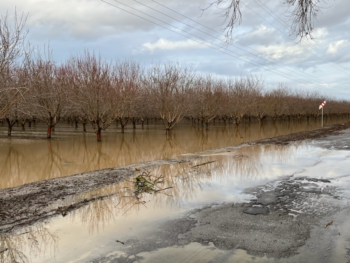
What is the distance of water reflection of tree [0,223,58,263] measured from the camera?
12.3 feet

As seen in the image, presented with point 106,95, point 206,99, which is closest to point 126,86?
point 106,95

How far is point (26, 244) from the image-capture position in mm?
4090

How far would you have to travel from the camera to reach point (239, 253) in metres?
3.61

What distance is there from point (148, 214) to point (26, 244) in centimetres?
199

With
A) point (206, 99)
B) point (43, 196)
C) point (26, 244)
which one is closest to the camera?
point (26, 244)

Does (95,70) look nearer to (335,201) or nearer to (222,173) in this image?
(222,173)

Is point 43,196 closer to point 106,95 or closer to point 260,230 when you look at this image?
point 260,230

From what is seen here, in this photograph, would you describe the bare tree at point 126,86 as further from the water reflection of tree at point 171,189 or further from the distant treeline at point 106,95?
the water reflection of tree at point 171,189

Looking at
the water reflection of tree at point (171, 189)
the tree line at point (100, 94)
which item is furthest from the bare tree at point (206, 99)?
the water reflection of tree at point (171, 189)

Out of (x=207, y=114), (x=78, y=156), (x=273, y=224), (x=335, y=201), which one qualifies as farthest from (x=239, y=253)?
(x=207, y=114)

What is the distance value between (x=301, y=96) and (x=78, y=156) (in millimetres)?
55137

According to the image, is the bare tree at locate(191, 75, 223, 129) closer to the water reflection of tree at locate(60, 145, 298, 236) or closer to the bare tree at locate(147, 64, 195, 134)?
the bare tree at locate(147, 64, 195, 134)

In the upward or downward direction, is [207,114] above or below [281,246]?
above

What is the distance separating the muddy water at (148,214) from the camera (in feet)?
12.1
